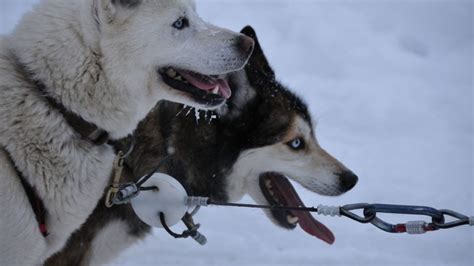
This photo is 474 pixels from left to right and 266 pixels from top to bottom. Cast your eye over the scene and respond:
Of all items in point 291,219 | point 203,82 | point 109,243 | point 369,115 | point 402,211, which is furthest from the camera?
point 369,115

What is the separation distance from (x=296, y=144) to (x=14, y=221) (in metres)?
1.55

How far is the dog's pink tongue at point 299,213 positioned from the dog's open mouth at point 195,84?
3.40ft

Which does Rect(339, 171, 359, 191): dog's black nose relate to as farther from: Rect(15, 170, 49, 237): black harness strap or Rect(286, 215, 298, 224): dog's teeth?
Rect(15, 170, 49, 237): black harness strap

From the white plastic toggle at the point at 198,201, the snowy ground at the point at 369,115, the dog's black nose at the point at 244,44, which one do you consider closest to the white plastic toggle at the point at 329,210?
the white plastic toggle at the point at 198,201

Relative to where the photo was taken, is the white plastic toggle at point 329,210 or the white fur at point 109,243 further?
the white fur at point 109,243

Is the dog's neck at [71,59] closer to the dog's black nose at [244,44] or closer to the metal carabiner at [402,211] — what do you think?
the dog's black nose at [244,44]

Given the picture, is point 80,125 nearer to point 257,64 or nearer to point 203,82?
point 203,82

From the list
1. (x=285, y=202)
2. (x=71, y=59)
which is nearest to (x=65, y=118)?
(x=71, y=59)

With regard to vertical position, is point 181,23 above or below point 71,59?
above

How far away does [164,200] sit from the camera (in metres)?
2.51

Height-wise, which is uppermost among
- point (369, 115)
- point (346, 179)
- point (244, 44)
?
point (244, 44)

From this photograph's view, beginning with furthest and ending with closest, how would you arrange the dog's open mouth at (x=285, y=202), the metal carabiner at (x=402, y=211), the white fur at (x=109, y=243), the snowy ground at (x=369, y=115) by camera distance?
the snowy ground at (x=369, y=115), the dog's open mouth at (x=285, y=202), the white fur at (x=109, y=243), the metal carabiner at (x=402, y=211)

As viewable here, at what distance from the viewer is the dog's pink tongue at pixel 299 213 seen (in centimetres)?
330

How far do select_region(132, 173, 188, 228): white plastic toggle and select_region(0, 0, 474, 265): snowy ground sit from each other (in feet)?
3.82
